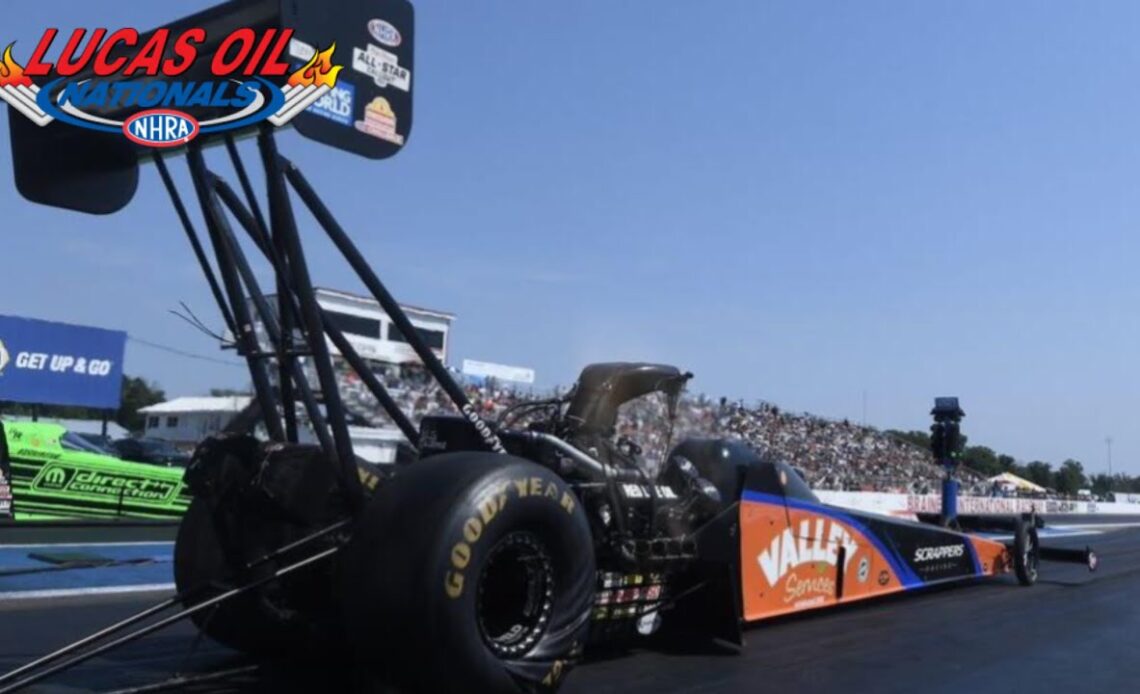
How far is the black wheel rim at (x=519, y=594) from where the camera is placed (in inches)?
204

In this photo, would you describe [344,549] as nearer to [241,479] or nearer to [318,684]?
[241,479]

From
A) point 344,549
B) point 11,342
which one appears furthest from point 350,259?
point 11,342

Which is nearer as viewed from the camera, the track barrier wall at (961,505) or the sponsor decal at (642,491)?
the sponsor decal at (642,491)

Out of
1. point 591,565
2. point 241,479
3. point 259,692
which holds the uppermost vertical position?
point 241,479

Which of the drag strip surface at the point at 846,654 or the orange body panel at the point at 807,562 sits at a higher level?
the orange body panel at the point at 807,562

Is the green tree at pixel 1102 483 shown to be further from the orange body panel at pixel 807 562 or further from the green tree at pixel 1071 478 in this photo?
the orange body panel at pixel 807 562

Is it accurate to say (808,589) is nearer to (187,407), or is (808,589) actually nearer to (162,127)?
(162,127)

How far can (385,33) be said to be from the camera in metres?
5.28

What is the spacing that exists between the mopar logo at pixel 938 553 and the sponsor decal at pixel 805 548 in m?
1.14

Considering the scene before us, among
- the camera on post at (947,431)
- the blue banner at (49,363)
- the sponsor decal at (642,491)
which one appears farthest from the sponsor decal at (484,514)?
the blue banner at (49,363)

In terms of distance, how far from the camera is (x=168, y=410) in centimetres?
5128

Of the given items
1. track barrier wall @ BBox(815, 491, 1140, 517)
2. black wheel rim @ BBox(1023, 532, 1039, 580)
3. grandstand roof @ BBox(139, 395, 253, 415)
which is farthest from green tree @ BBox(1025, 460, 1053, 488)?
black wheel rim @ BBox(1023, 532, 1039, 580)

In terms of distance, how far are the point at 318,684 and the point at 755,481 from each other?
10.2ft

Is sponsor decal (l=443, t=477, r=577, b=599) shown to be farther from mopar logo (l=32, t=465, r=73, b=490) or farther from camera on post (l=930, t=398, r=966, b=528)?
camera on post (l=930, t=398, r=966, b=528)
